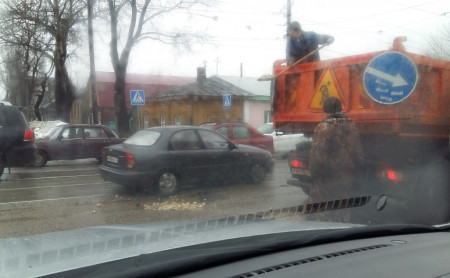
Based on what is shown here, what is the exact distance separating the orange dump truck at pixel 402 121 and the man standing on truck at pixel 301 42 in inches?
27.0

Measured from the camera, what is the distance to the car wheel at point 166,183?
808 cm

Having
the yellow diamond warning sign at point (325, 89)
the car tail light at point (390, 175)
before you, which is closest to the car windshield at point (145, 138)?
the yellow diamond warning sign at point (325, 89)

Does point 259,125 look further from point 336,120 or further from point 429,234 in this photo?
point 429,234

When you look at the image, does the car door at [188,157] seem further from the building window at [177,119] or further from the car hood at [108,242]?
the building window at [177,119]

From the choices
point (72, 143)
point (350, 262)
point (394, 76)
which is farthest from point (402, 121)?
point (72, 143)

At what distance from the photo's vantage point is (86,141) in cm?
1398

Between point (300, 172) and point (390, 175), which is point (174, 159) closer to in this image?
point (300, 172)

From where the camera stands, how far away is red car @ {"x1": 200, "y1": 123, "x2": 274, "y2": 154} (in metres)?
12.4

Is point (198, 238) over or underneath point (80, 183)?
over

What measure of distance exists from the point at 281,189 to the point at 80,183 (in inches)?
185

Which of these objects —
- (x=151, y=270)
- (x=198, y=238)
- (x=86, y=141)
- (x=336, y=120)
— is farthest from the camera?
(x=86, y=141)

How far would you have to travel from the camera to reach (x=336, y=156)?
5.10 m

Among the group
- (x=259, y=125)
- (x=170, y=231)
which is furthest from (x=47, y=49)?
(x=170, y=231)

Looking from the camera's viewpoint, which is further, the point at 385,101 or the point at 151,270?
the point at 385,101
